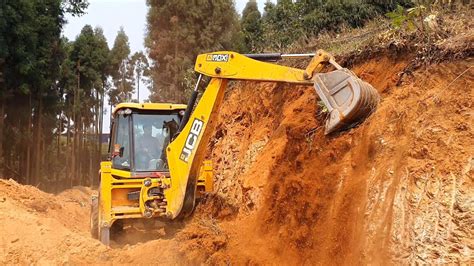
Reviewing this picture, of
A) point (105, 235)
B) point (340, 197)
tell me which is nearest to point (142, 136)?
point (105, 235)

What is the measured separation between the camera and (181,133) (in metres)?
7.84

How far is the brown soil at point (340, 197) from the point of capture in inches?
202

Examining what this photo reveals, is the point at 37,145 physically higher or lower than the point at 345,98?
lower

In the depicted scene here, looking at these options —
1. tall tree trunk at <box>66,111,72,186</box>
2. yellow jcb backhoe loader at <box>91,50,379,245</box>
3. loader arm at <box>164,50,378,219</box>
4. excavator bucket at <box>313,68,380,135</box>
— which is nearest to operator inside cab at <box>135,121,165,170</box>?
yellow jcb backhoe loader at <box>91,50,379,245</box>

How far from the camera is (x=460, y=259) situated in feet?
15.6

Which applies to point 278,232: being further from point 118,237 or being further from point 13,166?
point 13,166

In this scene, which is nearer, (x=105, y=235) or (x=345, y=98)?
(x=345, y=98)

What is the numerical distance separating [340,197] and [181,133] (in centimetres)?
275

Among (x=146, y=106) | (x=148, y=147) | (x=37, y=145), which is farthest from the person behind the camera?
(x=37, y=145)

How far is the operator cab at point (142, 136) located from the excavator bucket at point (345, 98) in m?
3.93

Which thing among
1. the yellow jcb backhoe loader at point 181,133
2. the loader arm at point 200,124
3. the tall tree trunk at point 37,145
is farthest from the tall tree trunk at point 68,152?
the loader arm at point 200,124

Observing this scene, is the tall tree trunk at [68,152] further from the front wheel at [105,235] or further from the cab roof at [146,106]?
the front wheel at [105,235]

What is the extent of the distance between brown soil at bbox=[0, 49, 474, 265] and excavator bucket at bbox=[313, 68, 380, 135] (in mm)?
310

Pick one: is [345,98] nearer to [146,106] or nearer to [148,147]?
[148,147]
